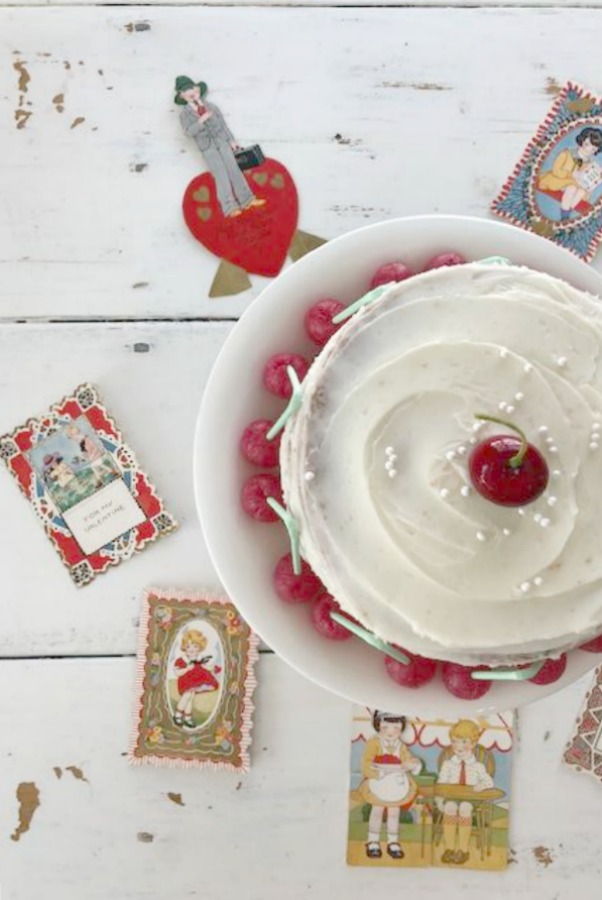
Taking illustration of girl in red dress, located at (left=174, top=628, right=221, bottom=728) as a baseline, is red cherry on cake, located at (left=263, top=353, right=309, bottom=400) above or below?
above

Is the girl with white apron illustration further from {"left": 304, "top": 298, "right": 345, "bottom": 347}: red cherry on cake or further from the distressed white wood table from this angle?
{"left": 304, "top": 298, "right": 345, "bottom": 347}: red cherry on cake

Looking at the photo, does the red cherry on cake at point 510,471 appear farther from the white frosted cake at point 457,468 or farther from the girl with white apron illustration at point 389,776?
the girl with white apron illustration at point 389,776

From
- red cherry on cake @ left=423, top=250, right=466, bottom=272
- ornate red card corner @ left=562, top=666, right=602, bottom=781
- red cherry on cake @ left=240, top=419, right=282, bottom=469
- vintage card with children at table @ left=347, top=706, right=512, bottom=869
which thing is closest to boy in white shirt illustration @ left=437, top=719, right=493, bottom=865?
vintage card with children at table @ left=347, top=706, right=512, bottom=869

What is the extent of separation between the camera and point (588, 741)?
1.31 meters

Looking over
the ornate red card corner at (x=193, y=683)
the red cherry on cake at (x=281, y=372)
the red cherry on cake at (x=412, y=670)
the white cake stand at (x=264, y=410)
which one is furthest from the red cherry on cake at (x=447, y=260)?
the ornate red card corner at (x=193, y=683)

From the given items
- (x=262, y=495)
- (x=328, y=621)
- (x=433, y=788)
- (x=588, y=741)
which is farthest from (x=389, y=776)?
(x=262, y=495)

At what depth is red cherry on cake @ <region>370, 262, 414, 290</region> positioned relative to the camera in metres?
1.06

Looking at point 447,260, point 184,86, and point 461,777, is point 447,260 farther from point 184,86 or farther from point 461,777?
point 461,777

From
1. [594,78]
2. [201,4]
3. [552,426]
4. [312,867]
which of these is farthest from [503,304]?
[312,867]

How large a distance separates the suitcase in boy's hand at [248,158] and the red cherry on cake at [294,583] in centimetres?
53

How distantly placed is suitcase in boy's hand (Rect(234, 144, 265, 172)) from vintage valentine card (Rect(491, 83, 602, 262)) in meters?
0.30

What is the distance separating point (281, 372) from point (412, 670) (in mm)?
324

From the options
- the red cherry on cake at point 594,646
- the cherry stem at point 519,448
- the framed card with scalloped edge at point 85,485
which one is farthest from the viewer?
the framed card with scalloped edge at point 85,485

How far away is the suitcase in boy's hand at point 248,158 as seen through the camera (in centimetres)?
131
